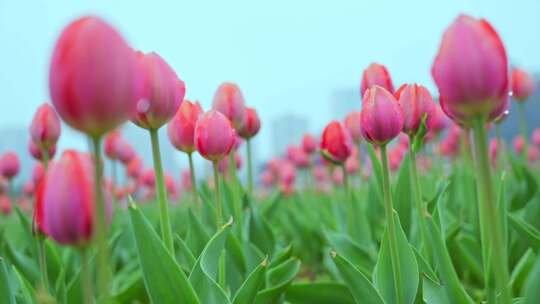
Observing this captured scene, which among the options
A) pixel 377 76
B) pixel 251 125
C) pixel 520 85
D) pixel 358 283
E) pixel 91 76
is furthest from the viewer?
pixel 520 85

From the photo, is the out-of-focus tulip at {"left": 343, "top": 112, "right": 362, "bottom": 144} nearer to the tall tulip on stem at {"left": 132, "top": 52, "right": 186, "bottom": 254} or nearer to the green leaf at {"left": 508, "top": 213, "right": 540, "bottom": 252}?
the green leaf at {"left": 508, "top": 213, "right": 540, "bottom": 252}

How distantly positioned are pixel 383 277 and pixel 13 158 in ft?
6.12

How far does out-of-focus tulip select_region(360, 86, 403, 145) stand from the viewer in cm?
85

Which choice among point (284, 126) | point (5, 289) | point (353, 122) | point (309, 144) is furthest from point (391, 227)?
point (284, 126)

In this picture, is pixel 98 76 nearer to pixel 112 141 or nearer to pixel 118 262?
pixel 118 262

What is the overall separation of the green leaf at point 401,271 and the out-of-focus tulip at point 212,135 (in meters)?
0.33

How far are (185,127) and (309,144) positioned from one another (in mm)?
1899

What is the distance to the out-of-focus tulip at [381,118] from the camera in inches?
33.6

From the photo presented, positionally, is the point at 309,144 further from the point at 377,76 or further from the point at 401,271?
the point at 401,271

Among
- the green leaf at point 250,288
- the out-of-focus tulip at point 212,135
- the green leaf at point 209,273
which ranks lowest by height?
the green leaf at point 250,288

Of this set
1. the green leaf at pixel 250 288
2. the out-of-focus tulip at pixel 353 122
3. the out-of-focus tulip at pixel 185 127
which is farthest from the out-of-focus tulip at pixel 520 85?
the green leaf at pixel 250 288

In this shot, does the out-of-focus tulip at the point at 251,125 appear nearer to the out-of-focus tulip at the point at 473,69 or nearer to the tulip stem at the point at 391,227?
the tulip stem at the point at 391,227

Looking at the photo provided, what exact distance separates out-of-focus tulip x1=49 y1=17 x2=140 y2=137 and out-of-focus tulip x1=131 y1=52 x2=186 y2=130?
1.10ft

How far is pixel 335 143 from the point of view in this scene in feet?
4.39
